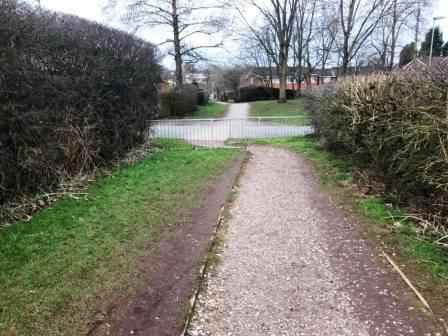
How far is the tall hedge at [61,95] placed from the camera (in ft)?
17.0

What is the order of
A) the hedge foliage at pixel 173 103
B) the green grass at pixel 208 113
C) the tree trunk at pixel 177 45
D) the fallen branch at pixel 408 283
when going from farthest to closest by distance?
1. the green grass at pixel 208 113
2. the tree trunk at pixel 177 45
3. the hedge foliage at pixel 173 103
4. the fallen branch at pixel 408 283

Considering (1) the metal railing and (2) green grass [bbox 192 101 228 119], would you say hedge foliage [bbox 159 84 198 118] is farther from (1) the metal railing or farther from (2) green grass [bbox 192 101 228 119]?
(1) the metal railing

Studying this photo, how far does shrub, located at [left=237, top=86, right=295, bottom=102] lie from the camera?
148 feet

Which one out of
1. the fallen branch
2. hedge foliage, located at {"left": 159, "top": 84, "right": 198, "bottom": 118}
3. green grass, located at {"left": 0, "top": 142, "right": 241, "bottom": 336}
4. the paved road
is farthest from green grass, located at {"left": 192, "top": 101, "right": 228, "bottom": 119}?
the fallen branch

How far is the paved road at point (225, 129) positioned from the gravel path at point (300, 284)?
27.4ft

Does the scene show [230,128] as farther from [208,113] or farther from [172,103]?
[208,113]

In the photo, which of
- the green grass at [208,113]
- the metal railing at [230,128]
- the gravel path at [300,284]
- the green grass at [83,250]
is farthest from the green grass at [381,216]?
the green grass at [208,113]

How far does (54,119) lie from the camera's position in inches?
249

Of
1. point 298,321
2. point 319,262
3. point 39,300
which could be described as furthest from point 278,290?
point 39,300

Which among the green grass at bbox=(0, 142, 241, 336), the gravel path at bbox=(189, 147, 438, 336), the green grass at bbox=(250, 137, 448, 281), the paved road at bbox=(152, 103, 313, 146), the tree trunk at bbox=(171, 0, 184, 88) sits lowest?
the gravel path at bbox=(189, 147, 438, 336)

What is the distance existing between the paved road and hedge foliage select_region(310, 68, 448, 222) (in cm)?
657

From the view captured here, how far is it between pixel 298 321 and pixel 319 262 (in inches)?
47.2

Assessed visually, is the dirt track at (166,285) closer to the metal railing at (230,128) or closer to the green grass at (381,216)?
the green grass at (381,216)

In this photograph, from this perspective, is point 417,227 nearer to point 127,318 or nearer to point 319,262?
point 319,262
